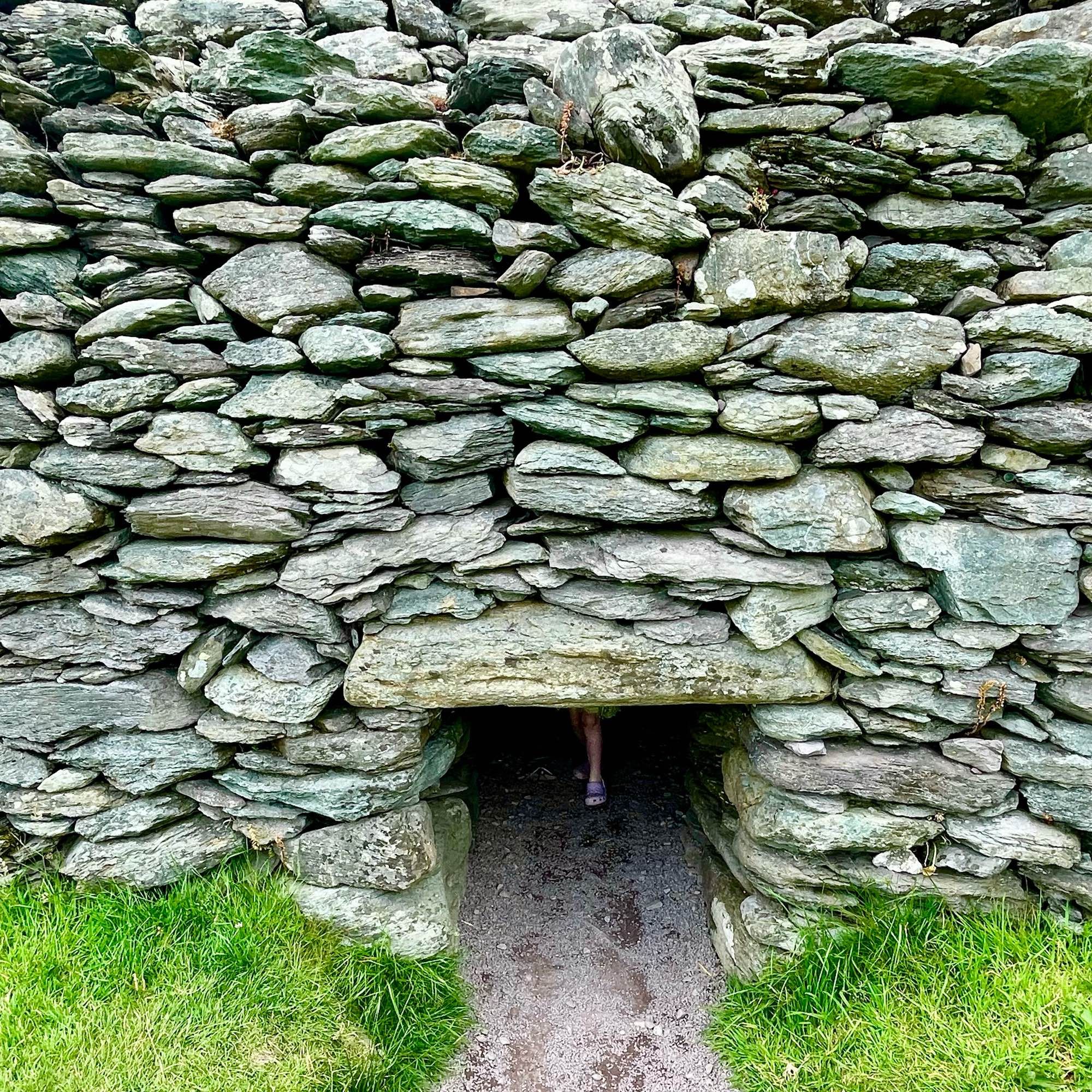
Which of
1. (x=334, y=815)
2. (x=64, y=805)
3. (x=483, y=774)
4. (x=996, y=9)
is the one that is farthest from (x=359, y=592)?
(x=996, y=9)

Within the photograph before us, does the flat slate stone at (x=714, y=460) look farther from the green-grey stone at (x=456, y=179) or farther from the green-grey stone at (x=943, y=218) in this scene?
the green-grey stone at (x=456, y=179)

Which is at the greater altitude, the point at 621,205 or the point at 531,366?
the point at 621,205

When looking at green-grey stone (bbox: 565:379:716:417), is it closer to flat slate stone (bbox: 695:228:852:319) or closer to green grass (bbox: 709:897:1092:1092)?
flat slate stone (bbox: 695:228:852:319)

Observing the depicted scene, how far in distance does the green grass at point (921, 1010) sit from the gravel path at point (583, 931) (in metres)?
0.44

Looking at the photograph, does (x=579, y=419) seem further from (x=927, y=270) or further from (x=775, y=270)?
(x=927, y=270)

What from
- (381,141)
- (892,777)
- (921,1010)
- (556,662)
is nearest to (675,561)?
(556,662)

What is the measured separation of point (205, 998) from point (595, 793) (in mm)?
2741

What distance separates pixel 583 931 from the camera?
168 inches

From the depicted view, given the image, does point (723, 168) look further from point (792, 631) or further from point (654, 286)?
point (792, 631)

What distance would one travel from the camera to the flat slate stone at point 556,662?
10.4ft

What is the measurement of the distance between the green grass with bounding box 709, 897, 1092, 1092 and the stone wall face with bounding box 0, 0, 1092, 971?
22cm

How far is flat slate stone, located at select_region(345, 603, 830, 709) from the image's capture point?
3.16 m

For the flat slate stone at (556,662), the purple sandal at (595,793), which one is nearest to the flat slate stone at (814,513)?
the flat slate stone at (556,662)

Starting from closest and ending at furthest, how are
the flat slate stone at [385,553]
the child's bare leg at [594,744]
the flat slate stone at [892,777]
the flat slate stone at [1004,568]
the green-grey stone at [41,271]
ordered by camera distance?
the green-grey stone at [41,271]
the flat slate stone at [1004,568]
the flat slate stone at [385,553]
the flat slate stone at [892,777]
the child's bare leg at [594,744]
